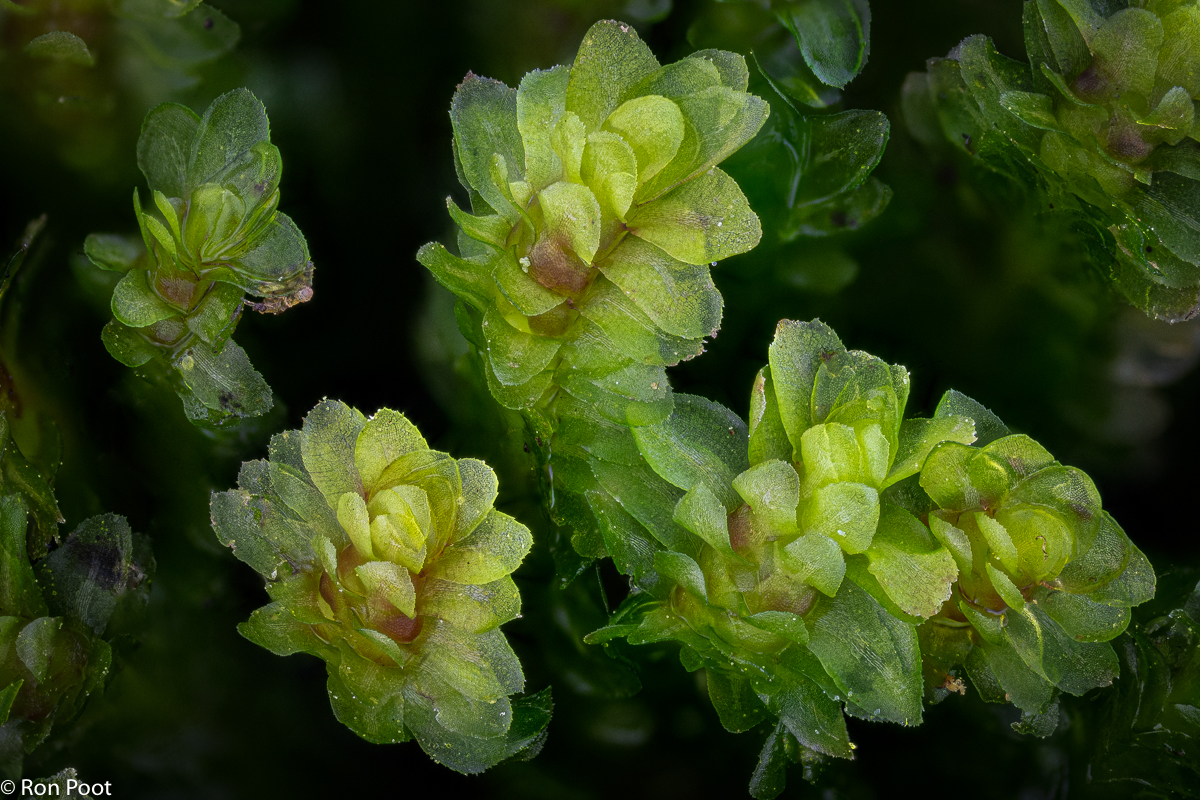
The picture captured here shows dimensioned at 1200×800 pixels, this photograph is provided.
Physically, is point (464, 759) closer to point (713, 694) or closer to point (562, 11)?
point (713, 694)

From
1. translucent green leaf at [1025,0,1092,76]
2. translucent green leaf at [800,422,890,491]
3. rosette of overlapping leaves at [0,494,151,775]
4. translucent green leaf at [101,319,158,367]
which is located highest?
translucent green leaf at [1025,0,1092,76]

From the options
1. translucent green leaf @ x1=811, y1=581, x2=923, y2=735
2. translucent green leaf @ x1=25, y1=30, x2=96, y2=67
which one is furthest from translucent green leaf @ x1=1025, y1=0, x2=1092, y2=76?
translucent green leaf @ x1=25, y1=30, x2=96, y2=67

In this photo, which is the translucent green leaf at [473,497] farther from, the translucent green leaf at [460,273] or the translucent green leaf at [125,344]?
the translucent green leaf at [125,344]

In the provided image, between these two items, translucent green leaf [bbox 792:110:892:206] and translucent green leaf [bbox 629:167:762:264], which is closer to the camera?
translucent green leaf [bbox 629:167:762:264]

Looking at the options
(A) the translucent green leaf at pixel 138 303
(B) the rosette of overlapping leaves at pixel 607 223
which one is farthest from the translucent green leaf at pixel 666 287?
(A) the translucent green leaf at pixel 138 303

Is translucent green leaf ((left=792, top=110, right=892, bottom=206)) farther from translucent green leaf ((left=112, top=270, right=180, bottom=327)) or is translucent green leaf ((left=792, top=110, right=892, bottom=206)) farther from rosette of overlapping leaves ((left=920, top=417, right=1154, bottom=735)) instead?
translucent green leaf ((left=112, top=270, right=180, bottom=327))

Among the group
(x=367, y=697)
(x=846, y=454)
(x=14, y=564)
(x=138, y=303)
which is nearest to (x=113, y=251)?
(x=138, y=303)

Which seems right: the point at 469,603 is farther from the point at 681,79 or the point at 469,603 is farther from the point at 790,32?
the point at 790,32
